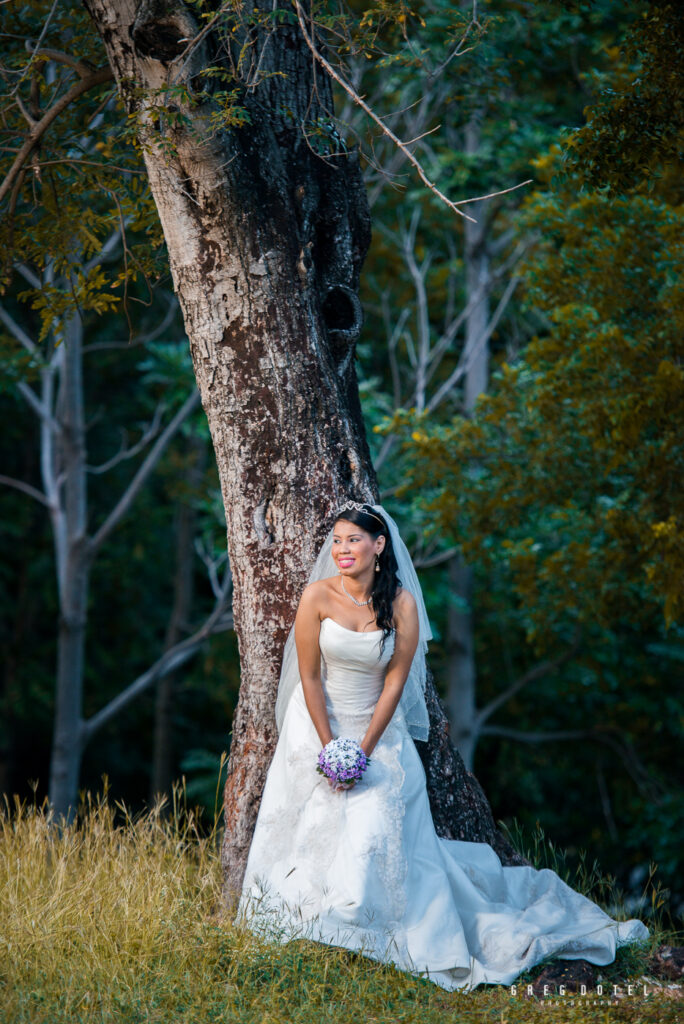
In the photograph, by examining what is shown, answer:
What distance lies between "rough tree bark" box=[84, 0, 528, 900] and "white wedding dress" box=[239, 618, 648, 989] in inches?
15.3

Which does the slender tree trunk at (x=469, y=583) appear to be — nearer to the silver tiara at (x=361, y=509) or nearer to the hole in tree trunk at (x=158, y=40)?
the silver tiara at (x=361, y=509)

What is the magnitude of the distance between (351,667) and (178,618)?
449 inches

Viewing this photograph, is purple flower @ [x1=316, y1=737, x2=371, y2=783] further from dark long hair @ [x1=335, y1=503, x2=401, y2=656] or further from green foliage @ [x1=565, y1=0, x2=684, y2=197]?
green foliage @ [x1=565, y1=0, x2=684, y2=197]

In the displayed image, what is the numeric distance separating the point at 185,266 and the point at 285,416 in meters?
0.91

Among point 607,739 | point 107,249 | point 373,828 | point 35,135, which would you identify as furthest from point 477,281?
point 373,828

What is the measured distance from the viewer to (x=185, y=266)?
483cm

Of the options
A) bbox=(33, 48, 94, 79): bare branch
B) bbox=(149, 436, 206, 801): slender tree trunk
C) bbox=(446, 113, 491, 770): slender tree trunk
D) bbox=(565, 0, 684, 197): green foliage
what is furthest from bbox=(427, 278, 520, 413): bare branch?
bbox=(33, 48, 94, 79): bare branch

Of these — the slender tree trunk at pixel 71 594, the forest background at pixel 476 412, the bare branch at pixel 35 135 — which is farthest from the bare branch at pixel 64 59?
the slender tree trunk at pixel 71 594

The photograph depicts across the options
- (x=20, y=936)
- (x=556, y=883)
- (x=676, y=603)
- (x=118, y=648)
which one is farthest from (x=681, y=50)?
(x=118, y=648)

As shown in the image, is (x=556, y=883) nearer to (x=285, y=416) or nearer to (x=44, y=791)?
(x=285, y=416)

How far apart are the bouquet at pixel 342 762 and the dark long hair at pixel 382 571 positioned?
46cm

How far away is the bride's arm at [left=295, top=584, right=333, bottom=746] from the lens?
4.41 m

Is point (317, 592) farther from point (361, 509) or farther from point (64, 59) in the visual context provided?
point (64, 59)

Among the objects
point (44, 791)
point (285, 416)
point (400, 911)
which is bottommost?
point (44, 791)
